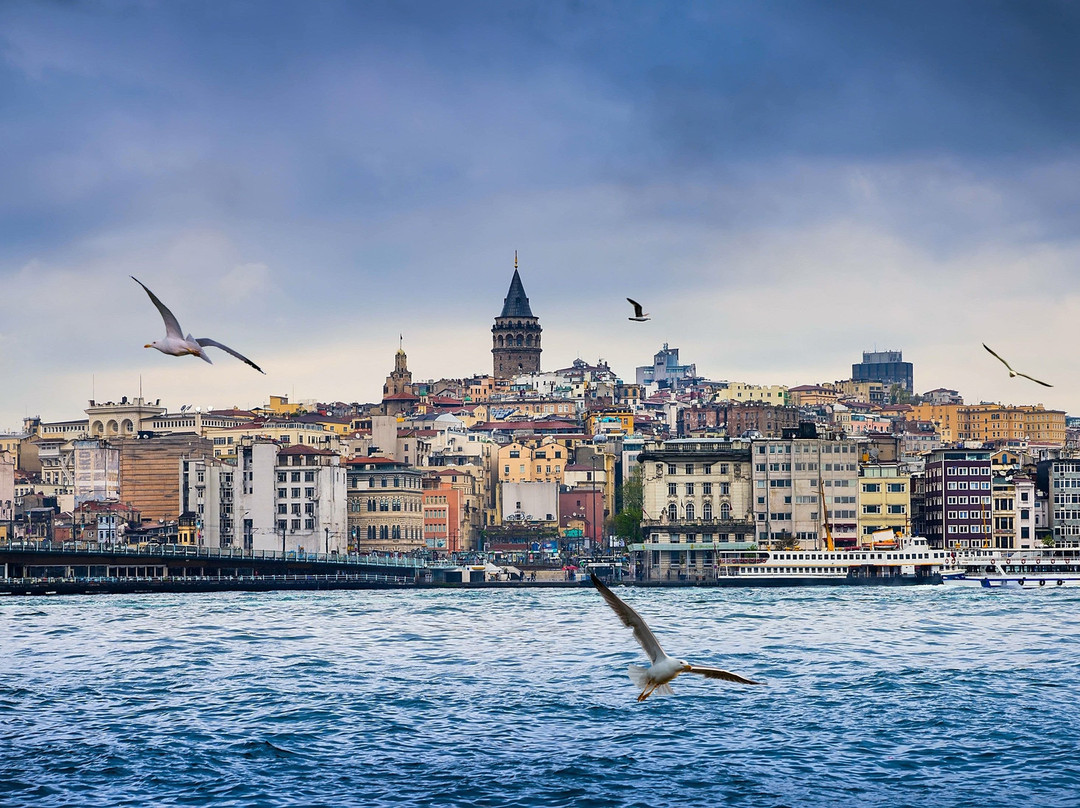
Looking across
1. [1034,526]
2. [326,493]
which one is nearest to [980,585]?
[1034,526]

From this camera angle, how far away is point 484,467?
13538cm

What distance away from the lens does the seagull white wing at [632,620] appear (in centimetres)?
1389

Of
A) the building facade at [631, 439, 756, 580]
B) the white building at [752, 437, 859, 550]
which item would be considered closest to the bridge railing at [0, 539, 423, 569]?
the building facade at [631, 439, 756, 580]

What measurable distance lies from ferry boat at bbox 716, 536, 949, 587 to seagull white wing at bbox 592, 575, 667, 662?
72.2m

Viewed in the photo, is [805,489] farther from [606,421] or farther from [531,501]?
[606,421]

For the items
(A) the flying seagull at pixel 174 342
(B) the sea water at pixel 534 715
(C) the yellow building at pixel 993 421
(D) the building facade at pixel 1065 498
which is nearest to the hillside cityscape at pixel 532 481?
(D) the building facade at pixel 1065 498

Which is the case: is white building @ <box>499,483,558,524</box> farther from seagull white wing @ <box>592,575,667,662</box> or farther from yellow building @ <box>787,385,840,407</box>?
seagull white wing @ <box>592,575,667,662</box>

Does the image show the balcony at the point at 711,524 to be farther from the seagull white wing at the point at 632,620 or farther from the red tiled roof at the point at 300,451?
the seagull white wing at the point at 632,620

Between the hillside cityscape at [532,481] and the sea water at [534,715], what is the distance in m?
43.0

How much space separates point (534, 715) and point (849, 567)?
60.1 m

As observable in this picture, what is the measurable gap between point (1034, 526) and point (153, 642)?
67161 mm

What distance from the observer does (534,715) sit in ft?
99.7

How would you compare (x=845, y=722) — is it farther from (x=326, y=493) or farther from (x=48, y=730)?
(x=326, y=493)

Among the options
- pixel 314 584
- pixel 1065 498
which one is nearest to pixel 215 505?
pixel 314 584
